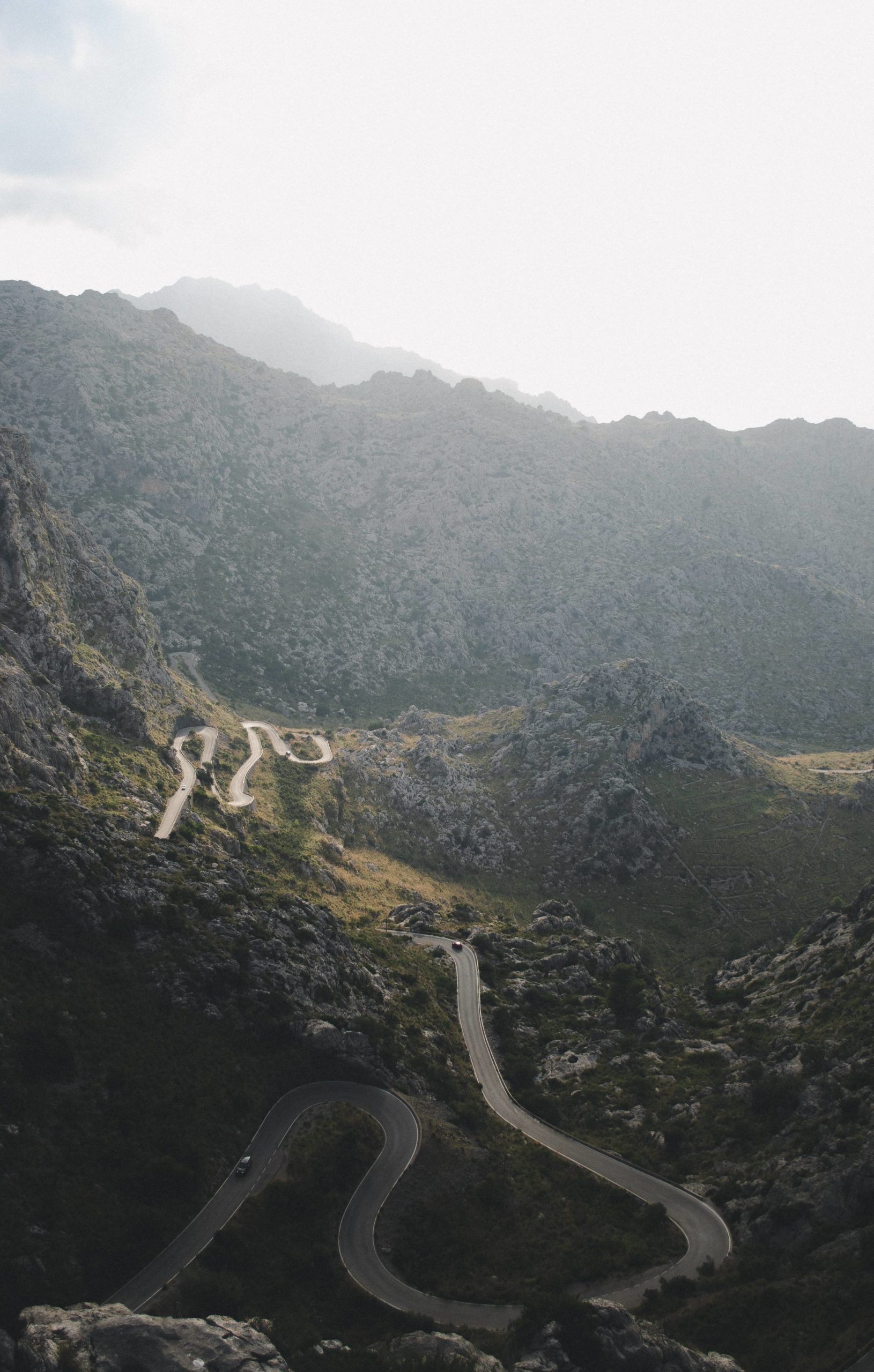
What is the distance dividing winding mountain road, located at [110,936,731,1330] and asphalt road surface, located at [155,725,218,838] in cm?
3440

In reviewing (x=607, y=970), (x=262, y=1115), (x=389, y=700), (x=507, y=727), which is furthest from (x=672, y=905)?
(x=389, y=700)

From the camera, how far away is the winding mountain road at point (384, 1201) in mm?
37625

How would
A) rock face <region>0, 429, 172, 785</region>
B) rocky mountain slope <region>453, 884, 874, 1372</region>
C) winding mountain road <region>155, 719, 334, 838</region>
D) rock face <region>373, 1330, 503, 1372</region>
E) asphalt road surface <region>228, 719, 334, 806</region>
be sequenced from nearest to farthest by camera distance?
rock face <region>373, 1330, 503, 1372</region>, rocky mountain slope <region>453, 884, 874, 1372</region>, rock face <region>0, 429, 172, 785</region>, winding mountain road <region>155, 719, 334, 838</region>, asphalt road surface <region>228, 719, 334, 806</region>

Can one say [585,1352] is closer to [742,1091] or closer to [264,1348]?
[264,1348]

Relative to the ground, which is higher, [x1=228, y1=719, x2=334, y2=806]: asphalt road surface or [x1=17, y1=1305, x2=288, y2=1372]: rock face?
[x1=228, y1=719, x2=334, y2=806]: asphalt road surface

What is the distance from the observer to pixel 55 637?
9144 cm

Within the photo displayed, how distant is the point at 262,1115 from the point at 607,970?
49672 mm

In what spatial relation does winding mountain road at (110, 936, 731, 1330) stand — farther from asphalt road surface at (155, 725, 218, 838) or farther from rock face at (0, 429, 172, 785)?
rock face at (0, 429, 172, 785)

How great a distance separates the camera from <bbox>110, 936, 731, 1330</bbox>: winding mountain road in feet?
123

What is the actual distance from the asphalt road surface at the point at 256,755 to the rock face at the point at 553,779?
610 cm

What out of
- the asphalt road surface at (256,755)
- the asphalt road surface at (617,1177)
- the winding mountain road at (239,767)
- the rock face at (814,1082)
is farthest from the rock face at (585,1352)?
the asphalt road surface at (256,755)

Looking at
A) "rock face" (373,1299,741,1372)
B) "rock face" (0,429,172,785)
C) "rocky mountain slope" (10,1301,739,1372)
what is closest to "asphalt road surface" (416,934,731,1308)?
"rocky mountain slope" (10,1301,739,1372)

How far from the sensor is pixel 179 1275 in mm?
36031

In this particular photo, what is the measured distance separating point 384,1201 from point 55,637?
77.0 m
